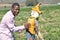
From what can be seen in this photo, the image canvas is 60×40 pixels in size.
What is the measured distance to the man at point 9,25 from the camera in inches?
237

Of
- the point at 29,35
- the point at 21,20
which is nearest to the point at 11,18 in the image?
the point at 29,35

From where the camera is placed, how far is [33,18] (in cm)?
601

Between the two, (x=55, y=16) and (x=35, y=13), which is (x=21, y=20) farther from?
(x=35, y=13)

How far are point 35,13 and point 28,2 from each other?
78.4 ft

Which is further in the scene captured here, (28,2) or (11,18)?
(28,2)

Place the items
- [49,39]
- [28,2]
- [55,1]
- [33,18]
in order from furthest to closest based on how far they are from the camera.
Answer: [55,1]
[28,2]
[49,39]
[33,18]

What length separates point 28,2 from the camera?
29984 millimetres

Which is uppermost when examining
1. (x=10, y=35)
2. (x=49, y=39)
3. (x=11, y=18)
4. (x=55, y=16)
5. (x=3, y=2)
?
(x=11, y=18)

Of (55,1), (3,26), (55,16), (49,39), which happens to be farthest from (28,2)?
(3,26)

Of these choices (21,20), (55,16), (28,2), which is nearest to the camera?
(21,20)

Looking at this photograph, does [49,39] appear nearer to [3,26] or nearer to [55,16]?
[3,26]

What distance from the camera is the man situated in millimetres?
6023

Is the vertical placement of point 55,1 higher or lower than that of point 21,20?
lower

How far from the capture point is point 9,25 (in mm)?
6035
